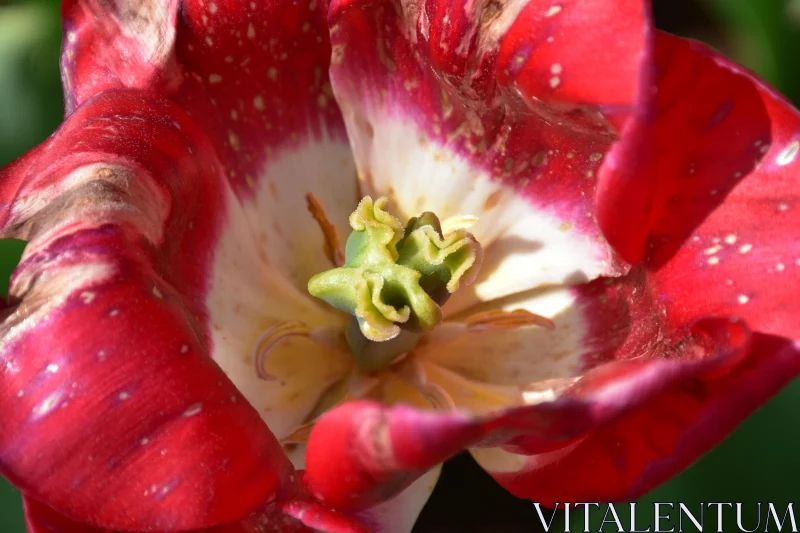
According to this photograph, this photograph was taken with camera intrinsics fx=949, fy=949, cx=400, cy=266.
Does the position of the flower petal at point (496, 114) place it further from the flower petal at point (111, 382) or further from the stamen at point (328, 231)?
Result: the flower petal at point (111, 382)

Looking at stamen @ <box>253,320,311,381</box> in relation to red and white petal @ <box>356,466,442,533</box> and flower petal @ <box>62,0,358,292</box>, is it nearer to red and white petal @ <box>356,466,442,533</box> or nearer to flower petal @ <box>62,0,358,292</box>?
flower petal @ <box>62,0,358,292</box>

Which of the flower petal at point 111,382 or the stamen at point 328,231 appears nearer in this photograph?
the flower petal at point 111,382

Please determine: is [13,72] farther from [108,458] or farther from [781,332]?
[781,332]

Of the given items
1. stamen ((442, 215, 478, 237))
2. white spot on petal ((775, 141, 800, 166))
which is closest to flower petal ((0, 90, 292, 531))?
stamen ((442, 215, 478, 237))

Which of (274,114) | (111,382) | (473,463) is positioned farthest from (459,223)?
(111,382)

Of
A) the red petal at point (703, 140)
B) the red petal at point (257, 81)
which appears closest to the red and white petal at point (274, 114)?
the red petal at point (257, 81)

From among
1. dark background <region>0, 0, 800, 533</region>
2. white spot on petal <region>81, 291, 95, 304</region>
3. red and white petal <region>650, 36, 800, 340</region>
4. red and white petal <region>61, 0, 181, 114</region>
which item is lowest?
dark background <region>0, 0, 800, 533</region>

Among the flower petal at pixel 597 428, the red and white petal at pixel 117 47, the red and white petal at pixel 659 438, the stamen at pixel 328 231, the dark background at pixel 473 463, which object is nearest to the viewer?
the flower petal at pixel 597 428

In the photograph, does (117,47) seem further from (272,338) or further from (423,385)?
(423,385)
